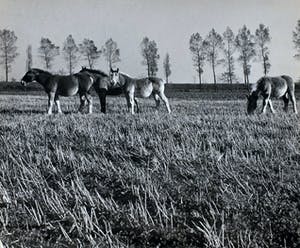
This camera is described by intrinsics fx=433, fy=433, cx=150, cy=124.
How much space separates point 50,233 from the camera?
3.62m

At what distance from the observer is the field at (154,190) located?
11.3 feet

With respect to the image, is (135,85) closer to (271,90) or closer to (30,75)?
(30,75)

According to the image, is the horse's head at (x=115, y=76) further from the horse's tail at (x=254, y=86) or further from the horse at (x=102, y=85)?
the horse's tail at (x=254, y=86)

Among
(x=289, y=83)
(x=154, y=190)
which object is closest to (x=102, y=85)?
(x=289, y=83)

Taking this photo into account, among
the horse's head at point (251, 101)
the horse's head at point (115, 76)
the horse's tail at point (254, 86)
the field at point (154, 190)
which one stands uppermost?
the horse's head at point (115, 76)

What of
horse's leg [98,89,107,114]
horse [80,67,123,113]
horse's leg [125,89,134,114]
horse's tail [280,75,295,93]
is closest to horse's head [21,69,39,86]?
horse [80,67,123,113]

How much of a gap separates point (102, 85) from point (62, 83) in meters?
1.22

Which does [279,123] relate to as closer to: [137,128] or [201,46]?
[201,46]

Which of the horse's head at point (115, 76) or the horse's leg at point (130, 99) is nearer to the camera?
the horse's leg at point (130, 99)

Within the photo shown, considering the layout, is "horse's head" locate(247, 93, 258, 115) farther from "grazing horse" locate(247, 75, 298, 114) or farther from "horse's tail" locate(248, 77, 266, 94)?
"horse's tail" locate(248, 77, 266, 94)

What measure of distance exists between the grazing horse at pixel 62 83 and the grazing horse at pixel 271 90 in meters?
4.67

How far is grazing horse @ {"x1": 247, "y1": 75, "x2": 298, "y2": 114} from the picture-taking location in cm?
1170

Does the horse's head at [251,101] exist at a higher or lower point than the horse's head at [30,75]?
lower

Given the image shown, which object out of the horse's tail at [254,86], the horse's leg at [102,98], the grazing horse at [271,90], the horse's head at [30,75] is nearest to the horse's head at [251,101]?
the grazing horse at [271,90]
